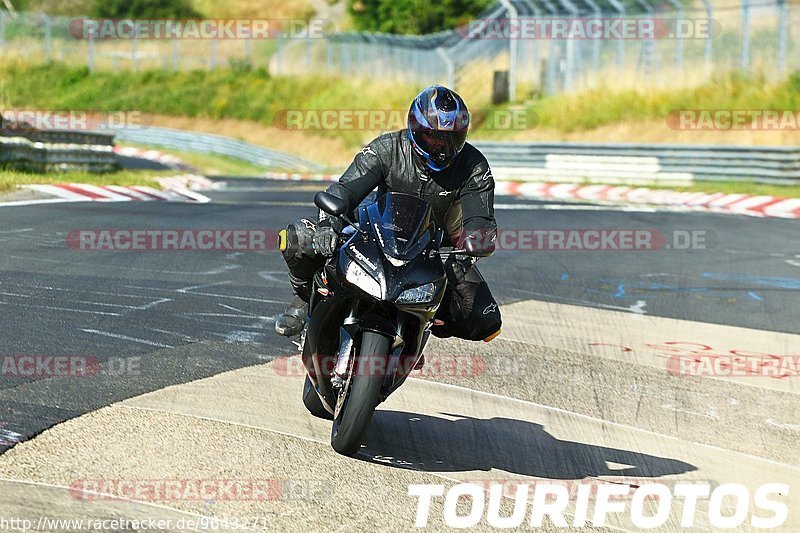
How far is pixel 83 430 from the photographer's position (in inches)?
231

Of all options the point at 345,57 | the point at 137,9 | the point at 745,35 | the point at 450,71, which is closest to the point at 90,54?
the point at 345,57

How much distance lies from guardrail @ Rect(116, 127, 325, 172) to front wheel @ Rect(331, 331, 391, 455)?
34.7 m

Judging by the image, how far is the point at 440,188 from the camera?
6246mm

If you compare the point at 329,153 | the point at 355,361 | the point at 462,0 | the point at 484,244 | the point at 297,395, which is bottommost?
the point at 329,153

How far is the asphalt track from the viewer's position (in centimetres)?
545

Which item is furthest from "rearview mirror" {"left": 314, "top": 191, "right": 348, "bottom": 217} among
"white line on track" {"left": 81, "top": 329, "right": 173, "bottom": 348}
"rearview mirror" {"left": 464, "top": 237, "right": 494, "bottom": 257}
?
"white line on track" {"left": 81, "top": 329, "right": 173, "bottom": 348}

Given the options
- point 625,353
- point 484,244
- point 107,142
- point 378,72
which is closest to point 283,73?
point 378,72

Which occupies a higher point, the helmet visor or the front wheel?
the helmet visor

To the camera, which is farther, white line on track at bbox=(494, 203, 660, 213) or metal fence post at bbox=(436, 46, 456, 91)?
metal fence post at bbox=(436, 46, 456, 91)

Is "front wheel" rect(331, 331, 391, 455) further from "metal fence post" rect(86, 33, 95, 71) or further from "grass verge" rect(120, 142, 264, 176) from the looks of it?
"metal fence post" rect(86, 33, 95, 71)

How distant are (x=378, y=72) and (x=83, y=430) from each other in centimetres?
4138

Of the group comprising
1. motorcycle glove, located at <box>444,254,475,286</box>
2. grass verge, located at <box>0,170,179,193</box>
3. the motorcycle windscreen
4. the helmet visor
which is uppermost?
the helmet visor

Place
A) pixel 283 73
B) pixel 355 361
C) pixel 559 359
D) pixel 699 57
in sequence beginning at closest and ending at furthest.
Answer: pixel 355 361 < pixel 559 359 < pixel 699 57 < pixel 283 73

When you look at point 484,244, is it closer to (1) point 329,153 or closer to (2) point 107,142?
(2) point 107,142
